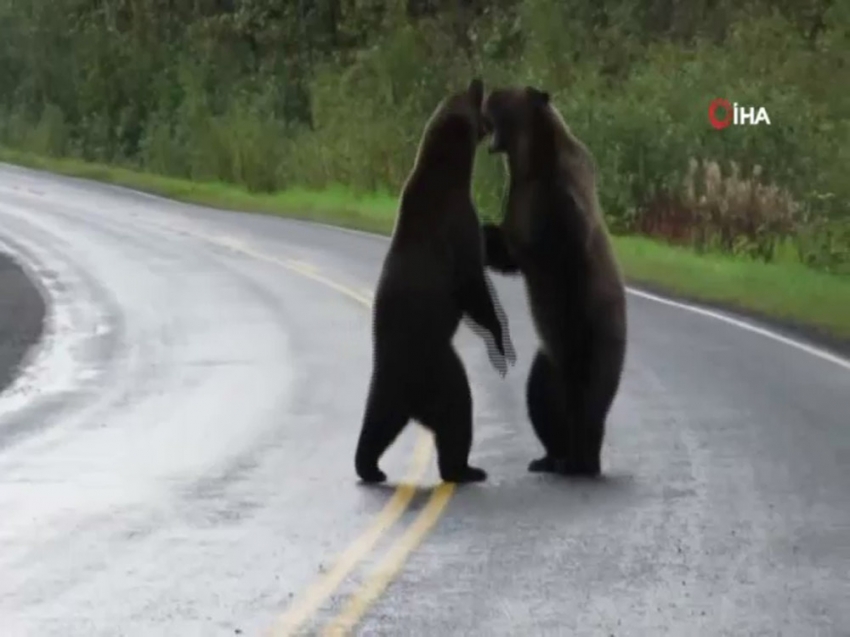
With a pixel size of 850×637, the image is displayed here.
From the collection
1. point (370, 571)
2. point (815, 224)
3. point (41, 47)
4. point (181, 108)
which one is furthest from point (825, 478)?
point (41, 47)

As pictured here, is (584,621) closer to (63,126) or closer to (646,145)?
(646,145)

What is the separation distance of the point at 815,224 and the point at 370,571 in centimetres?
1773

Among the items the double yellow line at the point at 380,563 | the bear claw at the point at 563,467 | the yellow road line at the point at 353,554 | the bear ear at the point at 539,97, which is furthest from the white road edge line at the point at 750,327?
the bear ear at the point at 539,97

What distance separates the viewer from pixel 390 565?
9406 mm

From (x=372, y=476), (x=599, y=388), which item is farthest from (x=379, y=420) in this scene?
(x=599, y=388)

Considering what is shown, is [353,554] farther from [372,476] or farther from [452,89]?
[452,89]

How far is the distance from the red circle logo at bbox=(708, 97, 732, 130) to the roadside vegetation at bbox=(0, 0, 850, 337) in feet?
0.34

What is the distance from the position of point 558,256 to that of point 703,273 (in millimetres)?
14398

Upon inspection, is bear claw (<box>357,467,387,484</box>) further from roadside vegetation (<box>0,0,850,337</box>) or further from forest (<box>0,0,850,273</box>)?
forest (<box>0,0,850,273</box>)

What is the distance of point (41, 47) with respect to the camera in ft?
196

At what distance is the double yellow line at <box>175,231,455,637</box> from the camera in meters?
8.31

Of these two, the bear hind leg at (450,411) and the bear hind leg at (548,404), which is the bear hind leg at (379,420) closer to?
the bear hind leg at (450,411)

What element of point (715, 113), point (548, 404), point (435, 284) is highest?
point (715, 113)

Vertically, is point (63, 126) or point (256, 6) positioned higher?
point (256, 6)
